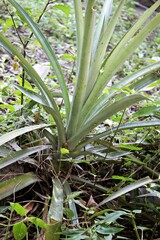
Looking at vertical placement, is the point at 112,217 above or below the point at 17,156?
below

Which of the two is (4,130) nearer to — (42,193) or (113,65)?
(42,193)

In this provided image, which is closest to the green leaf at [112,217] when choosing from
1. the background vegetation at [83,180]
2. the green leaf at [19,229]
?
the background vegetation at [83,180]

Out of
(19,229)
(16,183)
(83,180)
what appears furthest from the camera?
(83,180)

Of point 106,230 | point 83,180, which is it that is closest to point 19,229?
point 106,230

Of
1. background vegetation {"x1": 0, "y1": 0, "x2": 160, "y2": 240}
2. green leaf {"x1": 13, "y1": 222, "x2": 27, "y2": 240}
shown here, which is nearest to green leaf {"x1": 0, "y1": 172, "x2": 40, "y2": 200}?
background vegetation {"x1": 0, "y1": 0, "x2": 160, "y2": 240}

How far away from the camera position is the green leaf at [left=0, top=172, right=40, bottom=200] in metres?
0.85

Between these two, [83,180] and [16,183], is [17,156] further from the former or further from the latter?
[83,180]

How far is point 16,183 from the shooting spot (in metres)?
0.88

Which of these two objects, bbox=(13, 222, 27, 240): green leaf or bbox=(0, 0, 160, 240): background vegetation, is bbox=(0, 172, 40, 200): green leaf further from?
bbox=(13, 222, 27, 240): green leaf

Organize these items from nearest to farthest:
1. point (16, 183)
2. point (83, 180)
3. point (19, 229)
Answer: point (19, 229) → point (16, 183) → point (83, 180)

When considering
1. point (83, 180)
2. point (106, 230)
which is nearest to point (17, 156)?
point (83, 180)

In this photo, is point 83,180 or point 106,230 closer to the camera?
point 106,230

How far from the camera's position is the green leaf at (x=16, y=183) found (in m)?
0.85

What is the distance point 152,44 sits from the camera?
10.1 ft
